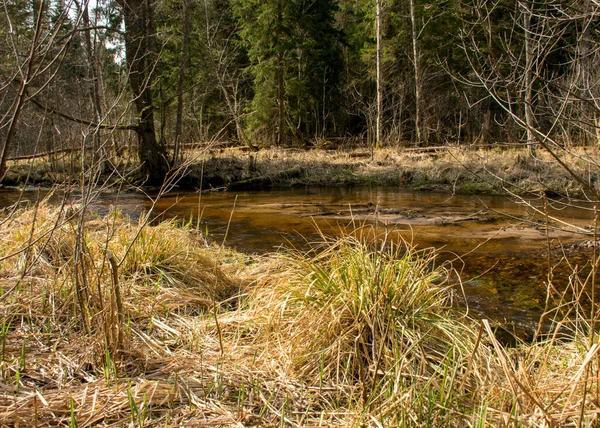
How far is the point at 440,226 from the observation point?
7.93 meters

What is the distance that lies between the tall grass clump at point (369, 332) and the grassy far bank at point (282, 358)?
1 centimetres

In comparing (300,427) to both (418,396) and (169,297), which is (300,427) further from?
(169,297)

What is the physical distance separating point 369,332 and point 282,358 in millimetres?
495

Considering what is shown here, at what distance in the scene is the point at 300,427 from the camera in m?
1.99

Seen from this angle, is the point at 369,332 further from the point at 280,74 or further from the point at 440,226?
the point at 280,74

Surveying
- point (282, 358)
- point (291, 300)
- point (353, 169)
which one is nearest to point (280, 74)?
point (353, 169)

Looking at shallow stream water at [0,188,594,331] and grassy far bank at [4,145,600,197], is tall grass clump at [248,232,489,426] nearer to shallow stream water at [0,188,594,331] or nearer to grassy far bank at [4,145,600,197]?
shallow stream water at [0,188,594,331]

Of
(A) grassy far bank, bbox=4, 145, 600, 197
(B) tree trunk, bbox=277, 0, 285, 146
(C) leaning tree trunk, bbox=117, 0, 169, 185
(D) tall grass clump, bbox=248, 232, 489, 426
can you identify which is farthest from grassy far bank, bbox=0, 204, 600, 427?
(B) tree trunk, bbox=277, 0, 285, 146

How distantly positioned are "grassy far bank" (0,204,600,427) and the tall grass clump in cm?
1

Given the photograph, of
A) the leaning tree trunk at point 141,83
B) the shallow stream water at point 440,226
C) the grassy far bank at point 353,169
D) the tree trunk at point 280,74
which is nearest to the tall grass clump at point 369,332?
the shallow stream water at point 440,226

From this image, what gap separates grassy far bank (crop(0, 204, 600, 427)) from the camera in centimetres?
197

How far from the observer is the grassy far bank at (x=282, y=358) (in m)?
1.97

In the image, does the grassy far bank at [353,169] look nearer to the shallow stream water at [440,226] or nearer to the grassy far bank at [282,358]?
the shallow stream water at [440,226]

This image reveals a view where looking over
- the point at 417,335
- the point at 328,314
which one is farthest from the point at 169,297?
the point at 417,335
